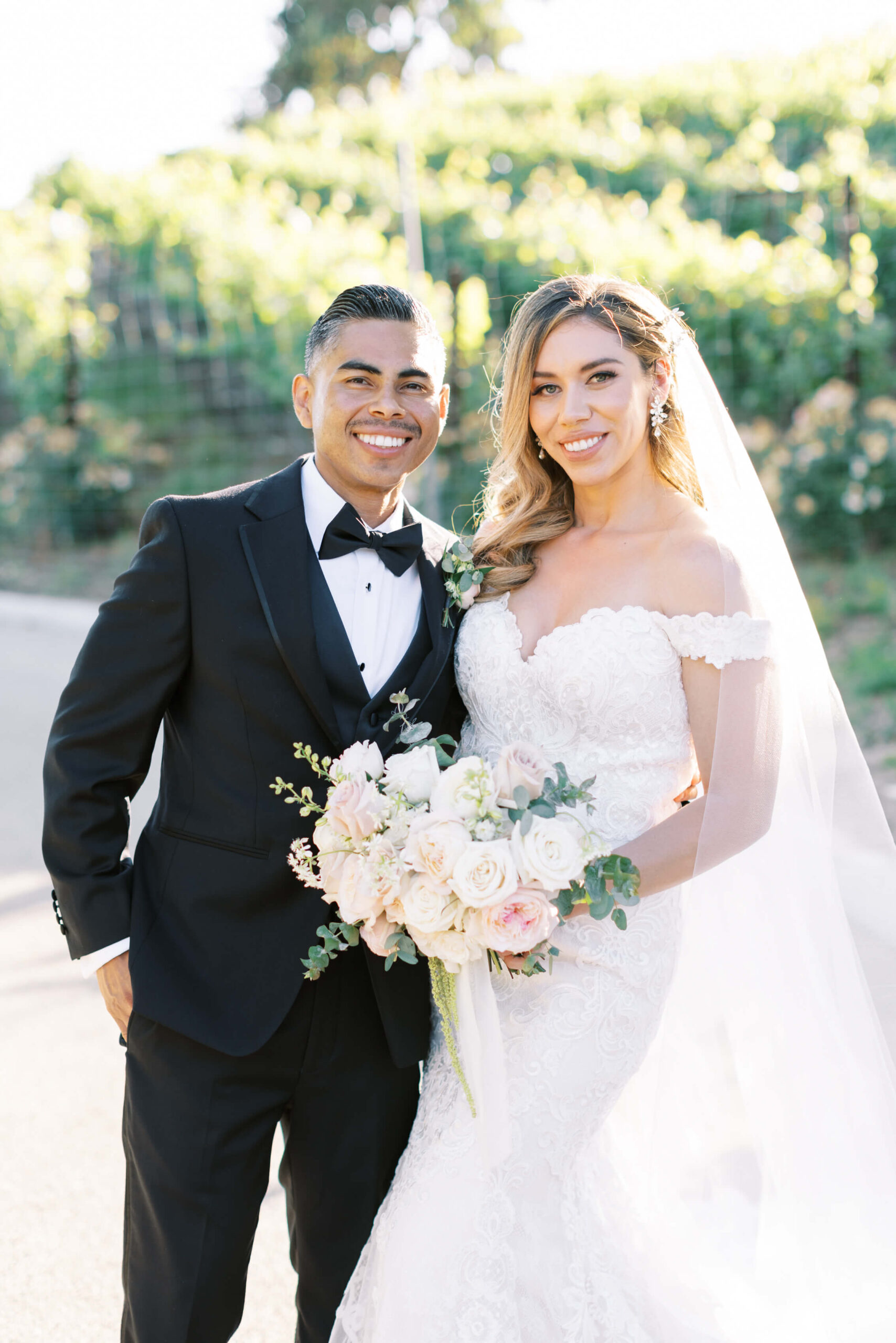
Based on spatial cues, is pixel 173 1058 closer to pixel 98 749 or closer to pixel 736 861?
pixel 98 749

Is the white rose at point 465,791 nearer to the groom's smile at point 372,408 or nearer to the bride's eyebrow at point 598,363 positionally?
the groom's smile at point 372,408

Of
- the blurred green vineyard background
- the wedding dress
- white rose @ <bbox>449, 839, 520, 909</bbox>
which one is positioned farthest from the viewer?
the blurred green vineyard background

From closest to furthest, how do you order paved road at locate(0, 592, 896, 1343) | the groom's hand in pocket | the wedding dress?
1. the wedding dress
2. the groom's hand in pocket
3. paved road at locate(0, 592, 896, 1343)

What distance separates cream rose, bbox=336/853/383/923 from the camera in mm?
1978

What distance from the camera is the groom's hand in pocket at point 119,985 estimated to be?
2318 millimetres

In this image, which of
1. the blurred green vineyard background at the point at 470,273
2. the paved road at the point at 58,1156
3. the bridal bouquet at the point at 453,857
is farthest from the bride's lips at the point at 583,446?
the blurred green vineyard background at the point at 470,273

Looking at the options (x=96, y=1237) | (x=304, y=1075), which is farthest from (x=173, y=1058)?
(x=96, y=1237)

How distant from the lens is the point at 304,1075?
7.66 ft

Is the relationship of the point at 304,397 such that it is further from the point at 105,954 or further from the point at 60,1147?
the point at 60,1147

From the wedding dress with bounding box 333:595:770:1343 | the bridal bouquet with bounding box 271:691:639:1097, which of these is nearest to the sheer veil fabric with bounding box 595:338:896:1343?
the wedding dress with bounding box 333:595:770:1343

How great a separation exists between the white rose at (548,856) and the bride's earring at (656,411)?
1.14m

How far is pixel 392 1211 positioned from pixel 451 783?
0.97 m

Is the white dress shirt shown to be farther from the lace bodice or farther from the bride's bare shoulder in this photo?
the bride's bare shoulder

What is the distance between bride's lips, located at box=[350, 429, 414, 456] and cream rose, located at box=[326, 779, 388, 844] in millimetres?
808
